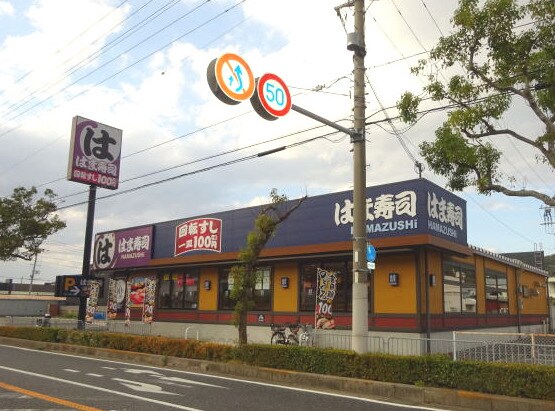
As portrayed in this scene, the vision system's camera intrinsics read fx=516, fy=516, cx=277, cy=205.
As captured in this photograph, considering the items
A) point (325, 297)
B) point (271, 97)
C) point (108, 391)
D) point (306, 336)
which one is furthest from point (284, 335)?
point (271, 97)

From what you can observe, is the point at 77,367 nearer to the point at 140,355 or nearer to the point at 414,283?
the point at 140,355

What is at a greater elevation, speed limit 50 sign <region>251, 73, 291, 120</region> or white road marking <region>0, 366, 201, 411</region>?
speed limit 50 sign <region>251, 73, 291, 120</region>

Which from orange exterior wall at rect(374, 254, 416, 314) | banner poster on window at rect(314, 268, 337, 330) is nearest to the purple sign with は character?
banner poster on window at rect(314, 268, 337, 330)

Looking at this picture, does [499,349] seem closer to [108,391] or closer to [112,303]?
[108,391]

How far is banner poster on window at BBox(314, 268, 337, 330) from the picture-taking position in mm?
17281

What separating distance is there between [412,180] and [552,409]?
890cm

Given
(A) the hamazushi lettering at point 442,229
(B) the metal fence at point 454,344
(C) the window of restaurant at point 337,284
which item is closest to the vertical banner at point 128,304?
(B) the metal fence at point 454,344

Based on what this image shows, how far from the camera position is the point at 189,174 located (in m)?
21.0

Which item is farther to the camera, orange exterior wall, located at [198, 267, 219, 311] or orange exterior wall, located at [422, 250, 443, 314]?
orange exterior wall, located at [198, 267, 219, 311]

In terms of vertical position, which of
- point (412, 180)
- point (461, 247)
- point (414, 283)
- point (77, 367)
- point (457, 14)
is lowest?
point (77, 367)

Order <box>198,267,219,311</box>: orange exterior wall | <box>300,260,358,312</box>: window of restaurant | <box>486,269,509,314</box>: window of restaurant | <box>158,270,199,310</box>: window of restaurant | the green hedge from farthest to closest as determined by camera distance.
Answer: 1. <box>158,270,199,310</box>: window of restaurant
2. <box>198,267,219,311</box>: orange exterior wall
3. <box>486,269,509,314</box>: window of restaurant
4. <box>300,260,358,312</box>: window of restaurant
5. the green hedge

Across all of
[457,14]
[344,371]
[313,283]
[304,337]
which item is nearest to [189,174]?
[313,283]

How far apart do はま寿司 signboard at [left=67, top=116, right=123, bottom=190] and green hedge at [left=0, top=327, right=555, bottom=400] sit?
12642 millimetres

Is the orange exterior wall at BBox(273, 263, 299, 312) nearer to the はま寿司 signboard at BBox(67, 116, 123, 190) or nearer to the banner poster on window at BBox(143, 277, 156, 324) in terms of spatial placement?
the banner poster on window at BBox(143, 277, 156, 324)
